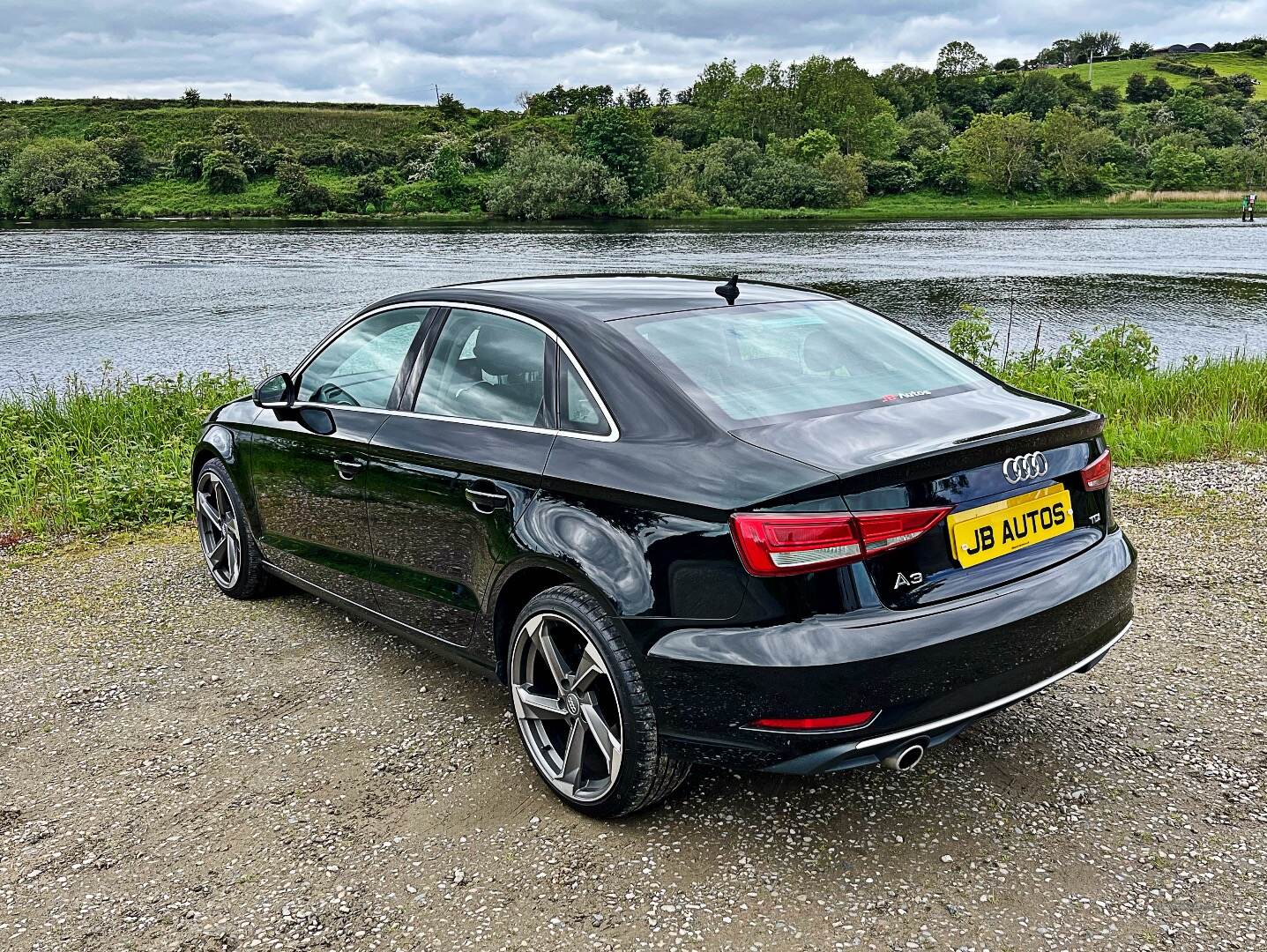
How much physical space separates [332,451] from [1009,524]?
2549mm

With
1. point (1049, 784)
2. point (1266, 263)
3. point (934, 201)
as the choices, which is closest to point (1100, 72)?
point (934, 201)

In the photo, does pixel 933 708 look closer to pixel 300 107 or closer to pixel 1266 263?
pixel 1266 263

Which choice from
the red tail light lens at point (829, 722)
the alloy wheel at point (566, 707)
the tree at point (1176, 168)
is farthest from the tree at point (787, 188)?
the red tail light lens at point (829, 722)

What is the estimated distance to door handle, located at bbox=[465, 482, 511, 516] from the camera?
323 cm

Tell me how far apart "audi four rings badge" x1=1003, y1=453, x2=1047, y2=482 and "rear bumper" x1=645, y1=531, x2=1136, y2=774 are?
0.27 metres

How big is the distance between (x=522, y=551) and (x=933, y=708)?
124 centimetres

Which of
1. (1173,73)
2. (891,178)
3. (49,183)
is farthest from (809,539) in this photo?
(1173,73)

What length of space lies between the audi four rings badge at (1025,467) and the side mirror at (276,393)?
9.84 ft

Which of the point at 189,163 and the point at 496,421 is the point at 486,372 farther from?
the point at 189,163

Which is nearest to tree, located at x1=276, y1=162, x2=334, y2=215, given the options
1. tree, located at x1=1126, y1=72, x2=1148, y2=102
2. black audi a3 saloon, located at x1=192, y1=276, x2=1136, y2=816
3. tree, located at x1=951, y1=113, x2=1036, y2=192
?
tree, located at x1=951, y1=113, x2=1036, y2=192

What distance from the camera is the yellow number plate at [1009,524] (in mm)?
2691

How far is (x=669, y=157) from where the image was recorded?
8931 cm

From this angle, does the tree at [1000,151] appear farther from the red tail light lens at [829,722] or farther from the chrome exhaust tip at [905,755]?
the red tail light lens at [829,722]

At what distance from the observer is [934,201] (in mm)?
94875
